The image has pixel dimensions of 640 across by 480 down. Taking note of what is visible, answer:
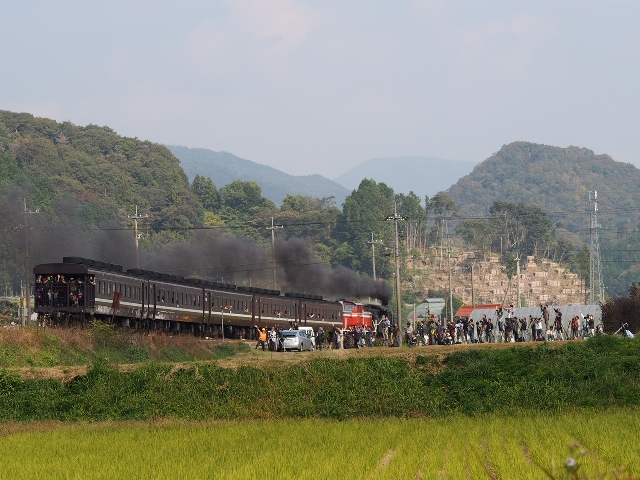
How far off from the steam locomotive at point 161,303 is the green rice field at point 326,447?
701 inches

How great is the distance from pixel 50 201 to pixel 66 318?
84729 mm

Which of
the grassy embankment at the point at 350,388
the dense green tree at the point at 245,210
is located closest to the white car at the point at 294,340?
the grassy embankment at the point at 350,388

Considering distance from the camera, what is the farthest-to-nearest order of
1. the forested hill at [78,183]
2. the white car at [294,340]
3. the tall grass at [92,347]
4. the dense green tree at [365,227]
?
the dense green tree at [365,227] < the forested hill at [78,183] < the white car at [294,340] < the tall grass at [92,347]

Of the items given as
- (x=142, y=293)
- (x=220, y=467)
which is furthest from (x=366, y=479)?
(x=142, y=293)

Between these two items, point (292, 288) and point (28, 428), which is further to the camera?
point (292, 288)

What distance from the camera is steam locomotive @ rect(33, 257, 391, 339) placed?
46.2m

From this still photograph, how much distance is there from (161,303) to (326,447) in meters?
31.5

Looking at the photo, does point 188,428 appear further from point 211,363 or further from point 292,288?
point 292,288

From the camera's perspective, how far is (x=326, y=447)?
2164 centimetres

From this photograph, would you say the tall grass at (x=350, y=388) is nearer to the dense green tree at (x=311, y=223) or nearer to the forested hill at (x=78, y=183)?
the forested hill at (x=78, y=183)

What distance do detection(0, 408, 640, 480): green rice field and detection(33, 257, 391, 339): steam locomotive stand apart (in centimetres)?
1781

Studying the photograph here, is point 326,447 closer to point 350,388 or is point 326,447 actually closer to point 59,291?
point 350,388

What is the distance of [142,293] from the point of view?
50375mm

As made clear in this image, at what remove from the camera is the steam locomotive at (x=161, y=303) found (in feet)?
152
